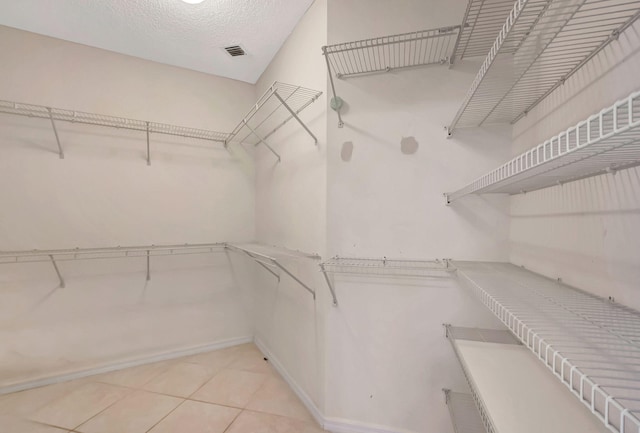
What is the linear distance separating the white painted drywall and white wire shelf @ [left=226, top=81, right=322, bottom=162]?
5 cm

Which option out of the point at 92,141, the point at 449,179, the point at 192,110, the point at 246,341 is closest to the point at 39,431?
the point at 246,341

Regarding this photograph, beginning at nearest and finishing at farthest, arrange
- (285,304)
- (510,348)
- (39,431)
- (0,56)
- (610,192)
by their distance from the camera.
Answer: (610,192), (510,348), (39,431), (0,56), (285,304)

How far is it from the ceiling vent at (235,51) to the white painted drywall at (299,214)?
0.83 ft

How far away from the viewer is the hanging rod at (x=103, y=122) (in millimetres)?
1781

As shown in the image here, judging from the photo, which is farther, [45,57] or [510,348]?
[45,57]

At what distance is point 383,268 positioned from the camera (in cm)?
143

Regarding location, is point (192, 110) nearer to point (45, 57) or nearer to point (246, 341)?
point (45, 57)

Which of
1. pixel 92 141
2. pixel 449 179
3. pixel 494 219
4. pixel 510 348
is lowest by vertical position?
pixel 510 348

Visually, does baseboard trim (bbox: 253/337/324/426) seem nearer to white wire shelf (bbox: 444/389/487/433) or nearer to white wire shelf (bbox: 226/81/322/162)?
white wire shelf (bbox: 444/389/487/433)

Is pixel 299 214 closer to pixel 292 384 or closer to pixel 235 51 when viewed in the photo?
pixel 292 384

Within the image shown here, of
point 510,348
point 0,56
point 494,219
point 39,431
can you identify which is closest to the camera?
Result: point 510,348

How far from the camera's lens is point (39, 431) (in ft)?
4.88

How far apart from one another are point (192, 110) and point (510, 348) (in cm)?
270

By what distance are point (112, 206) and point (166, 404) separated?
4.86ft
